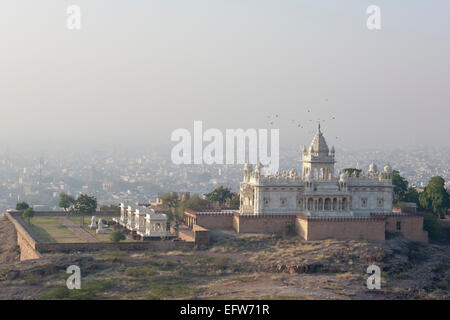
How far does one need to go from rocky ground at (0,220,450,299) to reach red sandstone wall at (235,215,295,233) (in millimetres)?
945

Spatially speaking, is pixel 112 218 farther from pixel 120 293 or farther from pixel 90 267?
Answer: pixel 120 293

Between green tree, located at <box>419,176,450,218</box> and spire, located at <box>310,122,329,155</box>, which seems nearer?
spire, located at <box>310,122,329,155</box>

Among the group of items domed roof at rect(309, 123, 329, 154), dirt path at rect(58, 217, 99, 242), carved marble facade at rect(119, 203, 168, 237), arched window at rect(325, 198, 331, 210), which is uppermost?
domed roof at rect(309, 123, 329, 154)

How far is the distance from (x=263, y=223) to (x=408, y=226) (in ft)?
40.0

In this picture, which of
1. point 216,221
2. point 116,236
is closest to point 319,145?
point 216,221

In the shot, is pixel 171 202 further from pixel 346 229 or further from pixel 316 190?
pixel 346 229

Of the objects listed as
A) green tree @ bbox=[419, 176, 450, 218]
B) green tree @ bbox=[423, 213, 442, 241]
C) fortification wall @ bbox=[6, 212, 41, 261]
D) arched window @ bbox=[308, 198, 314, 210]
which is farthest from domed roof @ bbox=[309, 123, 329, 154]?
fortification wall @ bbox=[6, 212, 41, 261]

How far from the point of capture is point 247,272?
2041 inches

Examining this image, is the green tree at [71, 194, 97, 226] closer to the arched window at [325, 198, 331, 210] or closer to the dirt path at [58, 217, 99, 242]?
the dirt path at [58, 217, 99, 242]

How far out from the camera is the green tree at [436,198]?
233ft

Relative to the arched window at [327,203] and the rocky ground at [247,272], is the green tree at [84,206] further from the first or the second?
the arched window at [327,203]

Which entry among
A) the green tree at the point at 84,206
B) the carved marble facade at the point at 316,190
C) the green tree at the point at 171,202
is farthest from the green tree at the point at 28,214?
the carved marble facade at the point at 316,190

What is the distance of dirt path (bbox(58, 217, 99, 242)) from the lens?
59200mm
